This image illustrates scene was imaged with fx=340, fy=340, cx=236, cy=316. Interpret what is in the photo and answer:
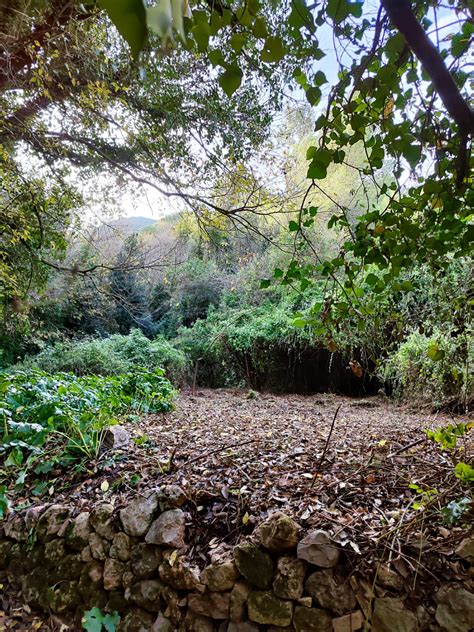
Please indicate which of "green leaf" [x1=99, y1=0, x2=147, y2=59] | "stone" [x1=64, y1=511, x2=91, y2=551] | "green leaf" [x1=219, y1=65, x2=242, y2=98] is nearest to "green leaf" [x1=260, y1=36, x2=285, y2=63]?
"green leaf" [x1=219, y1=65, x2=242, y2=98]

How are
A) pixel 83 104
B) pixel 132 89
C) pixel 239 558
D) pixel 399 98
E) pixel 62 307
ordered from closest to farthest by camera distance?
pixel 399 98 < pixel 239 558 < pixel 83 104 < pixel 132 89 < pixel 62 307

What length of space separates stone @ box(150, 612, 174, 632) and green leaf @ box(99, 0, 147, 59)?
5.86 ft

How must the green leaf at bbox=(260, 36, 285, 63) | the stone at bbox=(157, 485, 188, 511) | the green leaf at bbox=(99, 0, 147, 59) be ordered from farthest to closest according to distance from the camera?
the stone at bbox=(157, 485, 188, 511) < the green leaf at bbox=(260, 36, 285, 63) < the green leaf at bbox=(99, 0, 147, 59)

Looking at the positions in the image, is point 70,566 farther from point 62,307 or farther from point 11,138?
point 62,307

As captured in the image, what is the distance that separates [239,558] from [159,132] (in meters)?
3.21

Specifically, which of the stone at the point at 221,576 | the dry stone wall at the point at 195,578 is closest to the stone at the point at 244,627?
the dry stone wall at the point at 195,578

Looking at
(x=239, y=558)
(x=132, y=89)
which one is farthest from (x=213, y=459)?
(x=132, y=89)

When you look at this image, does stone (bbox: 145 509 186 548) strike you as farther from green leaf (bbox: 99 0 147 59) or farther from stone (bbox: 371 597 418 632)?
green leaf (bbox: 99 0 147 59)

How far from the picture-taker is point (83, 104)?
2.71 m

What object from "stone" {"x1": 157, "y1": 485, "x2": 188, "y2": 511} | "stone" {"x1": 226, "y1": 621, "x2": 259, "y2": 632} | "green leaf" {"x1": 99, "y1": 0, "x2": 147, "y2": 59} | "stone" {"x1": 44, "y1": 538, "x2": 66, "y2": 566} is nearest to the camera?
"green leaf" {"x1": 99, "y1": 0, "x2": 147, "y2": 59}

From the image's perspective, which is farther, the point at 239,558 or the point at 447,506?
the point at 239,558

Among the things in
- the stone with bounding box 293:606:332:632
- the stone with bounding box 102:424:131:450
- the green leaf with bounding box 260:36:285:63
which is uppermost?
the green leaf with bounding box 260:36:285:63

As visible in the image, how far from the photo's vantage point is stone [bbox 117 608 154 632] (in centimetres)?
138

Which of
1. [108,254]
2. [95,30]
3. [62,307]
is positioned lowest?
[62,307]
